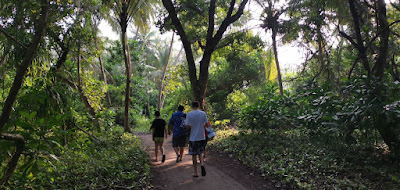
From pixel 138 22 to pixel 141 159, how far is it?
40.3ft

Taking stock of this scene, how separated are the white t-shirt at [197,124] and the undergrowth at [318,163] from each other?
1.86 metres

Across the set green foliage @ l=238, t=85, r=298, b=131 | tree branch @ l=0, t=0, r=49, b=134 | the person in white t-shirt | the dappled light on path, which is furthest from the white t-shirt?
tree branch @ l=0, t=0, r=49, b=134

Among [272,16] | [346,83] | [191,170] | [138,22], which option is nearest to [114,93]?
[138,22]

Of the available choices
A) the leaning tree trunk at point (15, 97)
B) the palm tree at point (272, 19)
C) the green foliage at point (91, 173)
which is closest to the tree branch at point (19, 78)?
the leaning tree trunk at point (15, 97)

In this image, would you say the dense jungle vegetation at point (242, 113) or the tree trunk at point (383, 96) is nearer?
the dense jungle vegetation at point (242, 113)

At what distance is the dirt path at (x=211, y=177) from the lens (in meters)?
6.10

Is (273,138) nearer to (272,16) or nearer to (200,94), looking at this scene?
(200,94)

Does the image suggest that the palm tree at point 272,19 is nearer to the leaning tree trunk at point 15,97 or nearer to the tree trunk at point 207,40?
the tree trunk at point 207,40

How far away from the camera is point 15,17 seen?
5.35 meters

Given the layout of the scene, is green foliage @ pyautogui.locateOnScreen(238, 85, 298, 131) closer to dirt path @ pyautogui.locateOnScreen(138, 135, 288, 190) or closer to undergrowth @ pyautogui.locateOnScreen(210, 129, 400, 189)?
undergrowth @ pyautogui.locateOnScreen(210, 129, 400, 189)

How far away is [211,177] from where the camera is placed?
21.6ft

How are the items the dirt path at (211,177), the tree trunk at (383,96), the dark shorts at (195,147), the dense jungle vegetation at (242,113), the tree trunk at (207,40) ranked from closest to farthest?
the dense jungle vegetation at (242,113), the tree trunk at (383,96), the dirt path at (211,177), the dark shorts at (195,147), the tree trunk at (207,40)

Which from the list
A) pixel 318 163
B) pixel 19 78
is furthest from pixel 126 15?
pixel 19 78

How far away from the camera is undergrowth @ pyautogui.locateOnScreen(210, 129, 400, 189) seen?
5734mm
